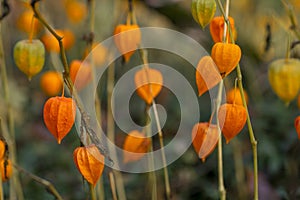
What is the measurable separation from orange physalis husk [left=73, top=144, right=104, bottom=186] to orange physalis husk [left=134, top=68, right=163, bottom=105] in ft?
0.93

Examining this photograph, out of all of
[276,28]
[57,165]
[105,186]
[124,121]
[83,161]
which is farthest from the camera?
[276,28]

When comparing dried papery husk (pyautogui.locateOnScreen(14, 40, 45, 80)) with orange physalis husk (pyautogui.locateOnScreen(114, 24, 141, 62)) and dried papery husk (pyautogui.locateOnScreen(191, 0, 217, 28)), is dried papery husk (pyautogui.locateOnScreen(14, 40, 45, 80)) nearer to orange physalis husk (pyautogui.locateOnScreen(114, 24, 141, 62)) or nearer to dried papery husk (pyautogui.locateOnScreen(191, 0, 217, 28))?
orange physalis husk (pyautogui.locateOnScreen(114, 24, 141, 62))

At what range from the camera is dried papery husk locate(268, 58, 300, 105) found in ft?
4.47

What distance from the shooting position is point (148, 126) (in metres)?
1.51

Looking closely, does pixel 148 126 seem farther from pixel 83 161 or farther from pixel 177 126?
pixel 177 126

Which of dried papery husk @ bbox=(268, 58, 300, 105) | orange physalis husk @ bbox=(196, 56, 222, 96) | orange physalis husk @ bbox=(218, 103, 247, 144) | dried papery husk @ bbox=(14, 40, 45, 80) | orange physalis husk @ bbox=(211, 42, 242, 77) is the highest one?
dried papery husk @ bbox=(14, 40, 45, 80)

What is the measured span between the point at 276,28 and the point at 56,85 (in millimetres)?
1568

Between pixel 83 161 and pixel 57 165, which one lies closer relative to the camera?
pixel 83 161

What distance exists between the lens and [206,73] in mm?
1203

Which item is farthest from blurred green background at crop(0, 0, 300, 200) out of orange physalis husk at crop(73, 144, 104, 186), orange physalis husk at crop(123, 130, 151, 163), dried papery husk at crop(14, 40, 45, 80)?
orange physalis husk at crop(73, 144, 104, 186)

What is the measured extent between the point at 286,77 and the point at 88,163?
0.51 meters

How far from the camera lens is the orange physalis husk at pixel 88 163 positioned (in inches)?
45.6

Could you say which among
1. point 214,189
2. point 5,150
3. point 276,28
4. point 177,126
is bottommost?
point 214,189

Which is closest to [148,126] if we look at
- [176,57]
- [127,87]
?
[127,87]
